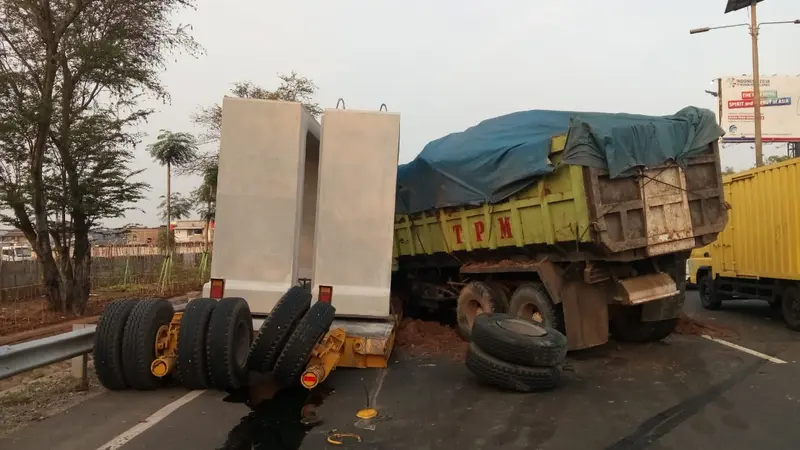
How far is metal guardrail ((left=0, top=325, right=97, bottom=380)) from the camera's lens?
574cm

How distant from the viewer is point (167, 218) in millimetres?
41469

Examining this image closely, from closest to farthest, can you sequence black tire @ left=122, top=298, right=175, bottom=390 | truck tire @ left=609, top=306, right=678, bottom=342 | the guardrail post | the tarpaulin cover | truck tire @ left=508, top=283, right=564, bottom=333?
black tire @ left=122, top=298, right=175, bottom=390
the guardrail post
the tarpaulin cover
truck tire @ left=508, top=283, right=564, bottom=333
truck tire @ left=609, top=306, right=678, bottom=342

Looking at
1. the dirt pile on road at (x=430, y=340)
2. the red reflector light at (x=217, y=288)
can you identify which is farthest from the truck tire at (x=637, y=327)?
the red reflector light at (x=217, y=288)

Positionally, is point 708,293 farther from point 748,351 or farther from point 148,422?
point 148,422

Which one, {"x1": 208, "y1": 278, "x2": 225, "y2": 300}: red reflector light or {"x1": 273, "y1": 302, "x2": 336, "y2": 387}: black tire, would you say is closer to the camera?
{"x1": 273, "y1": 302, "x2": 336, "y2": 387}: black tire

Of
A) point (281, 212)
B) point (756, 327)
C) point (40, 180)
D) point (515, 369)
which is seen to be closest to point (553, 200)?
point (515, 369)

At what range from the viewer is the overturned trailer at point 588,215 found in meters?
8.31

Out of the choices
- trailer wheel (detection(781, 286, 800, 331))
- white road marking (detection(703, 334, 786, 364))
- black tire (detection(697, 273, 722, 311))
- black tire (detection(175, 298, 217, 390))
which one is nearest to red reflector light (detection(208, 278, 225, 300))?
black tire (detection(175, 298, 217, 390))

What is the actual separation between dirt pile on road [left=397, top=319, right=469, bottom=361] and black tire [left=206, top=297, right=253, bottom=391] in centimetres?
343

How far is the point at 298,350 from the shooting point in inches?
257

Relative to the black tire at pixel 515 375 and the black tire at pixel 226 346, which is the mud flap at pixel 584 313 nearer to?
the black tire at pixel 515 375

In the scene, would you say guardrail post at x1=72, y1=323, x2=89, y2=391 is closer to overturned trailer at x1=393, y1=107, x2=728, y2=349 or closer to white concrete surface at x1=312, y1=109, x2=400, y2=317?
white concrete surface at x1=312, y1=109, x2=400, y2=317

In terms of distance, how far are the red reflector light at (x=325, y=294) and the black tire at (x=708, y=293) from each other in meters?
10.7

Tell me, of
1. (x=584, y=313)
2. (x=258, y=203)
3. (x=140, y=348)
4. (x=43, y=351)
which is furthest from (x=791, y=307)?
(x=43, y=351)
